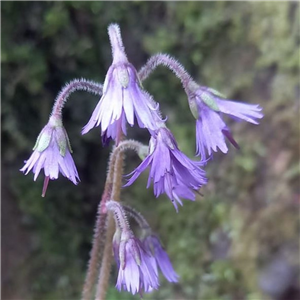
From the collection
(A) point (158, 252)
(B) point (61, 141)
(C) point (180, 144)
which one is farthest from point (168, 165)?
(C) point (180, 144)

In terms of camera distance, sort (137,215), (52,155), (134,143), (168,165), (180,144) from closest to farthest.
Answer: (168,165), (52,155), (134,143), (137,215), (180,144)

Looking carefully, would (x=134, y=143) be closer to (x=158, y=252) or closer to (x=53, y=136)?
(x=53, y=136)

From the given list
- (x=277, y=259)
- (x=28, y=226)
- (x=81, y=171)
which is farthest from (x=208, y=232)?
(x=28, y=226)

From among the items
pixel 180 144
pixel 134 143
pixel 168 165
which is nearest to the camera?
pixel 168 165

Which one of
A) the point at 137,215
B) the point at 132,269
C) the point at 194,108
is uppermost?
the point at 194,108

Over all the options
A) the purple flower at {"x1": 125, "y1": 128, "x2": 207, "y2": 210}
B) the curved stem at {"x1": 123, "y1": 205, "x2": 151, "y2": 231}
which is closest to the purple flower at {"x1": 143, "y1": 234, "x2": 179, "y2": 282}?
the curved stem at {"x1": 123, "y1": 205, "x2": 151, "y2": 231}

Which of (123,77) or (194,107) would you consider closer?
A: (123,77)

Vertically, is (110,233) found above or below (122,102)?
below

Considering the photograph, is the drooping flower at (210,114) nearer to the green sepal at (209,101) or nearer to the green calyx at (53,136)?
the green sepal at (209,101)

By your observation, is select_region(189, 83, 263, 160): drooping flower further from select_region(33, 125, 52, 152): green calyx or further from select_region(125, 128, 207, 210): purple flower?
select_region(33, 125, 52, 152): green calyx
